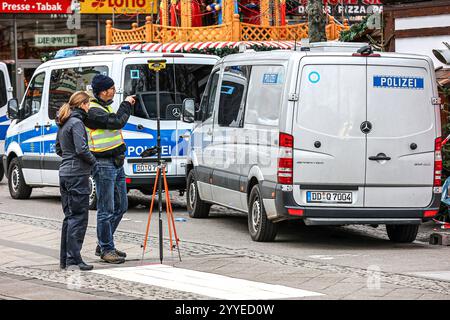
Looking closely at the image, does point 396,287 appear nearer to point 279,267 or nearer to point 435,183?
point 279,267

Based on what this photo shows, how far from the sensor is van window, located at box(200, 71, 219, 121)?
679 inches

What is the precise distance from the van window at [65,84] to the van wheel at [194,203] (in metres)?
2.57

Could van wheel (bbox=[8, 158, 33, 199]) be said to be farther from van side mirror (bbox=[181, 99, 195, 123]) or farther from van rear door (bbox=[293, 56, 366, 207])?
van rear door (bbox=[293, 56, 366, 207])

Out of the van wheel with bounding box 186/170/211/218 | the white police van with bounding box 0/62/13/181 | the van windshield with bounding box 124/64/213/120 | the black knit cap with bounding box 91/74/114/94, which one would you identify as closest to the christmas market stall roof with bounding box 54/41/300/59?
the white police van with bounding box 0/62/13/181

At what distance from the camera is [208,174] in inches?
676

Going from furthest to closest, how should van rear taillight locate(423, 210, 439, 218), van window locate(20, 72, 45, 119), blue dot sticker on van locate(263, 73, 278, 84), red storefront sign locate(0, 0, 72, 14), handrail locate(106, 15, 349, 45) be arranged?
red storefront sign locate(0, 0, 72, 14) → handrail locate(106, 15, 349, 45) → van window locate(20, 72, 45, 119) → blue dot sticker on van locate(263, 73, 278, 84) → van rear taillight locate(423, 210, 439, 218)

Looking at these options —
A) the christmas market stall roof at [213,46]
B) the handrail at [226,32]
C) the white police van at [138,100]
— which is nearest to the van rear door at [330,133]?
the white police van at [138,100]

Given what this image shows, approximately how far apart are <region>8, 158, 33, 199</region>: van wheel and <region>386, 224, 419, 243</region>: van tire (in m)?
8.22

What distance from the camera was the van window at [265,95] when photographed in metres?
14.5

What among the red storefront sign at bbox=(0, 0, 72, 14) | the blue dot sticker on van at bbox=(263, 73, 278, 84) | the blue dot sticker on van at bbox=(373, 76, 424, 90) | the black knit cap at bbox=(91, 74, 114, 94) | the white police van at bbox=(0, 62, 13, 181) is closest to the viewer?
the black knit cap at bbox=(91, 74, 114, 94)

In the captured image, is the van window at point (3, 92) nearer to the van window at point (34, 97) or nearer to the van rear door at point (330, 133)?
the van window at point (34, 97)

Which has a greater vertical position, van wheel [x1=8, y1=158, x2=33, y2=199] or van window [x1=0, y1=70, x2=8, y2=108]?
van window [x1=0, y1=70, x2=8, y2=108]

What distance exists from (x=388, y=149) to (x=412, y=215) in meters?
0.82
